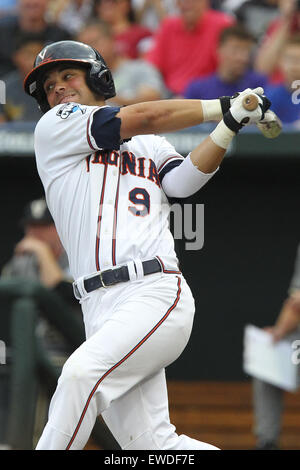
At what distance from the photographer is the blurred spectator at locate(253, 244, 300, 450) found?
5496mm

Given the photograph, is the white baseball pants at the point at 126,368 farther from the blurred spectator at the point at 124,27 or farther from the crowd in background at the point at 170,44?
the blurred spectator at the point at 124,27

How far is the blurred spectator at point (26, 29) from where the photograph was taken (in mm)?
7422

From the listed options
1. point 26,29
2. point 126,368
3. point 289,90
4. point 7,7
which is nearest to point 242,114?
point 126,368

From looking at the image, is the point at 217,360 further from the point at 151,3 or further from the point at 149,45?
the point at 151,3

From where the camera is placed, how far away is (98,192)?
3.34 metres

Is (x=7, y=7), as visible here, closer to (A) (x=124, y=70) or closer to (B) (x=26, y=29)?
(B) (x=26, y=29)

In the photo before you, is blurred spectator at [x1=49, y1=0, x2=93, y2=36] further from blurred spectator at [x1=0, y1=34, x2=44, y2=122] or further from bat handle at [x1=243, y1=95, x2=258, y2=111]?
bat handle at [x1=243, y1=95, x2=258, y2=111]

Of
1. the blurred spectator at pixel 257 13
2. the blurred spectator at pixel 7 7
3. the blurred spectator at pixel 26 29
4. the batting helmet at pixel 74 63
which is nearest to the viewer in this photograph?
the batting helmet at pixel 74 63

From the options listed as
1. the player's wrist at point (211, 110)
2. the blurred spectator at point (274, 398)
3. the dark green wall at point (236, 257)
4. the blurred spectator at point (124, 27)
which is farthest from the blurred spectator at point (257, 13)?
the player's wrist at point (211, 110)

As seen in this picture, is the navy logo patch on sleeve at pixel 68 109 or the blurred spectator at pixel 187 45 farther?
the blurred spectator at pixel 187 45

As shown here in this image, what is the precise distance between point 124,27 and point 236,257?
2491 mm

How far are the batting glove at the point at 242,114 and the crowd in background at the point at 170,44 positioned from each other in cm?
303
